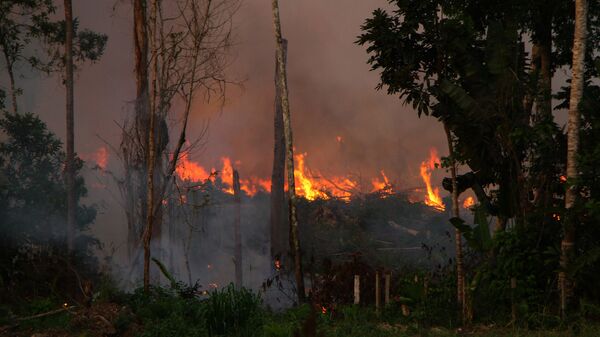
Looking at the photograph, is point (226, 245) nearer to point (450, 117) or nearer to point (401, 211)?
point (401, 211)

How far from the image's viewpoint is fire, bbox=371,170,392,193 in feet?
96.1

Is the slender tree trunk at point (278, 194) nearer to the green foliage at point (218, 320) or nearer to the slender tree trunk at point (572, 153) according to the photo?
the slender tree trunk at point (572, 153)

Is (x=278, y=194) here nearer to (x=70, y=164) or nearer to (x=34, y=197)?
(x=70, y=164)

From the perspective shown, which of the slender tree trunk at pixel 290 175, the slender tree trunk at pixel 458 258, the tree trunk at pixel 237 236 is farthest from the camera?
the tree trunk at pixel 237 236

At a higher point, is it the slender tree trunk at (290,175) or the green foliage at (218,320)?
the slender tree trunk at (290,175)

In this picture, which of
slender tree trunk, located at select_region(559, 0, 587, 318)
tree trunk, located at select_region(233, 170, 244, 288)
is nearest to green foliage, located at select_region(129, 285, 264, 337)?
slender tree trunk, located at select_region(559, 0, 587, 318)

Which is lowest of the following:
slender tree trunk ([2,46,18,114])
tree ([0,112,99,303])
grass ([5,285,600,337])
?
grass ([5,285,600,337])

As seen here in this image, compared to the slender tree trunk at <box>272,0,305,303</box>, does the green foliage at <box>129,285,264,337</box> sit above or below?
below

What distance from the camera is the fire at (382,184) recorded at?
1153 inches

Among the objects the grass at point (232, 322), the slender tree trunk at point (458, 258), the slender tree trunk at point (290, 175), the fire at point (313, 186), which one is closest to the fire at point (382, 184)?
the fire at point (313, 186)

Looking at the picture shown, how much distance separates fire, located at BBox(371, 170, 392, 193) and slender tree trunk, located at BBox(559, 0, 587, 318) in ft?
53.2

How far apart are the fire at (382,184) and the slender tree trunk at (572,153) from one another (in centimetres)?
1622

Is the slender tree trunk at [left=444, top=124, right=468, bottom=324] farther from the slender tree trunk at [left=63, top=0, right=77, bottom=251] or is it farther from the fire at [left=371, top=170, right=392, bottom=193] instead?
the fire at [left=371, top=170, right=392, bottom=193]

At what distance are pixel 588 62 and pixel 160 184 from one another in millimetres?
11876
